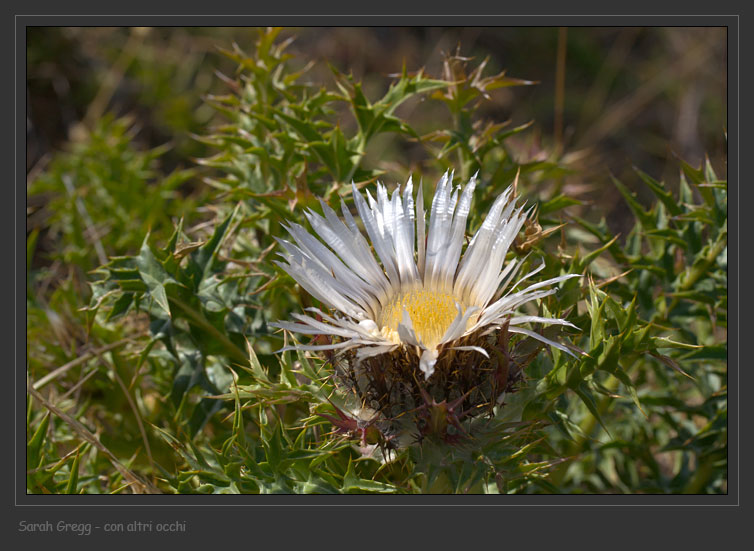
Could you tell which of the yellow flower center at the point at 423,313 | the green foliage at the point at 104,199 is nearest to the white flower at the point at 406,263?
the yellow flower center at the point at 423,313

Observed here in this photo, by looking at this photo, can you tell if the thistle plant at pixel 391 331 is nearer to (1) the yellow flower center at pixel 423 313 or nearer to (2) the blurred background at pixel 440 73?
(1) the yellow flower center at pixel 423 313

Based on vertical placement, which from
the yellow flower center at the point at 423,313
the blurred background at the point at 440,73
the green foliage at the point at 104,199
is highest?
the blurred background at the point at 440,73

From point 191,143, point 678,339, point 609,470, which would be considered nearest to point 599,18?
point 678,339

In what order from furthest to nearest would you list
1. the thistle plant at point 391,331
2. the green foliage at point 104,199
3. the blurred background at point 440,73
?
the blurred background at point 440,73
the green foliage at point 104,199
the thistle plant at point 391,331

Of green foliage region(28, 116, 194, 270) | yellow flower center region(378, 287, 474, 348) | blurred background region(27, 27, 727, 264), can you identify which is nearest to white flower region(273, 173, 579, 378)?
yellow flower center region(378, 287, 474, 348)

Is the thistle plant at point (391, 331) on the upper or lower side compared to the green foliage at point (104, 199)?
lower

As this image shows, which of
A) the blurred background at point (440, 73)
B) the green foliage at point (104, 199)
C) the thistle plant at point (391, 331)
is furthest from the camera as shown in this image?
the blurred background at point (440, 73)

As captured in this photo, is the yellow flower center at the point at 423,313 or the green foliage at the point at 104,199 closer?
the yellow flower center at the point at 423,313

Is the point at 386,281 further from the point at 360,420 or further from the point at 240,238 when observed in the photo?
the point at 240,238

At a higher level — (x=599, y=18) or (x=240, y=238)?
(x=599, y=18)
